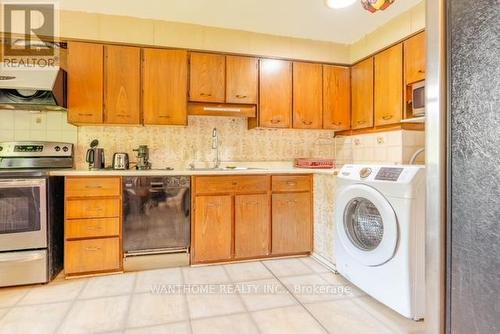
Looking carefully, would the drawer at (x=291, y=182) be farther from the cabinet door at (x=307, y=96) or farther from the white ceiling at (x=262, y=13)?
the white ceiling at (x=262, y=13)

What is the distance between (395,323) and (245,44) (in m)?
2.64

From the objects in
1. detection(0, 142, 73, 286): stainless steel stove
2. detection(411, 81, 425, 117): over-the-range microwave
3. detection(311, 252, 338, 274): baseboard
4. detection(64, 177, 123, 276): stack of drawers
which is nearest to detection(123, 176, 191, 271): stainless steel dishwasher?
detection(64, 177, 123, 276): stack of drawers

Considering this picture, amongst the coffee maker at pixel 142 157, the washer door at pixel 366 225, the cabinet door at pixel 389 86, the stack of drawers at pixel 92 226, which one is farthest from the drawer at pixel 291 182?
the stack of drawers at pixel 92 226

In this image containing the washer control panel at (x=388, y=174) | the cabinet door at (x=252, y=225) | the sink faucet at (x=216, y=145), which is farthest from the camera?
the sink faucet at (x=216, y=145)

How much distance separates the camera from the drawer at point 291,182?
108 inches

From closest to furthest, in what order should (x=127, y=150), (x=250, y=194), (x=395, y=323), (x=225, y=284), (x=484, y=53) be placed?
(x=484, y=53)
(x=395, y=323)
(x=225, y=284)
(x=250, y=194)
(x=127, y=150)

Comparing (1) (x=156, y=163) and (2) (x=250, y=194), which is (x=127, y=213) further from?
(2) (x=250, y=194)

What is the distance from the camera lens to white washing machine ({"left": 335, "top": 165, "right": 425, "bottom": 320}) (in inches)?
65.4

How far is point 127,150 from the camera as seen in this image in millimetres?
2896

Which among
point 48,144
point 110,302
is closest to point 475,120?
point 110,302

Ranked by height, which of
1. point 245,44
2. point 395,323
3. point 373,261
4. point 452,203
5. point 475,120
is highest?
point 245,44

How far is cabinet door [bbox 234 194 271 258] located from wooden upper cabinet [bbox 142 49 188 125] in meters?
0.98

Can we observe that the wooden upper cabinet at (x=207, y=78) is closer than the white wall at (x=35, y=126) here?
No

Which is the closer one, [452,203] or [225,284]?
[452,203]
